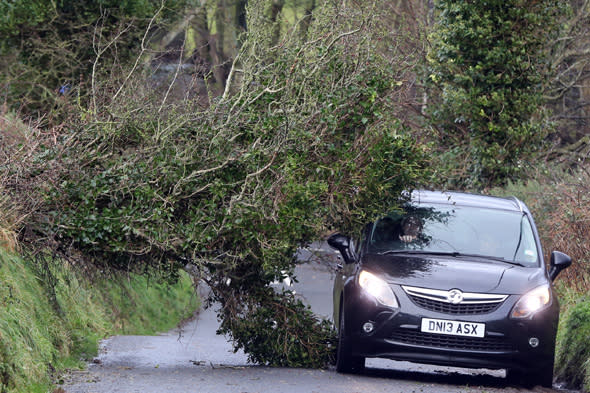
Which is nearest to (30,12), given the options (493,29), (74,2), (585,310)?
(74,2)

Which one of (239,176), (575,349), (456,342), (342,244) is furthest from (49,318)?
(575,349)

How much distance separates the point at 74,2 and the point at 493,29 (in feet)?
26.3

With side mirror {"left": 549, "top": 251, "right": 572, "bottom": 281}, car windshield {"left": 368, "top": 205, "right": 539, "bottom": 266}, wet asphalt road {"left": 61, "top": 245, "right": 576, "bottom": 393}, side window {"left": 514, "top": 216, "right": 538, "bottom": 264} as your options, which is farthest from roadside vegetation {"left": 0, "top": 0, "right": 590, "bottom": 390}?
side window {"left": 514, "top": 216, "right": 538, "bottom": 264}

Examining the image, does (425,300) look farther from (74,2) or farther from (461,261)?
(74,2)

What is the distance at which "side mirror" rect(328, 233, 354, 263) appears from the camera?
35.9 ft

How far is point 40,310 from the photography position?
38.4 feet

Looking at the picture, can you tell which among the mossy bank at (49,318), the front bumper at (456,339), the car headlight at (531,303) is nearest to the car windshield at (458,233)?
the car headlight at (531,303)

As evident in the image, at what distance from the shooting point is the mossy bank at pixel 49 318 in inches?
328

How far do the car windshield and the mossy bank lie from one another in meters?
2.15

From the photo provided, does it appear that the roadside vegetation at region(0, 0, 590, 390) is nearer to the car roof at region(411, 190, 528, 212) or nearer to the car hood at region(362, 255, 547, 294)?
the car roof at region(411, 190, 528, 212)

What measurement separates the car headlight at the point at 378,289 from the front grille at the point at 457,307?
0.23 meters

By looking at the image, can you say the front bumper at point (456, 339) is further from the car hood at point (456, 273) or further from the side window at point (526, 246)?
the side window at point (526, 246)

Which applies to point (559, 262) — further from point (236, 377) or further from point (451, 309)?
point (236, 377)

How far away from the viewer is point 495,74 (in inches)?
841
